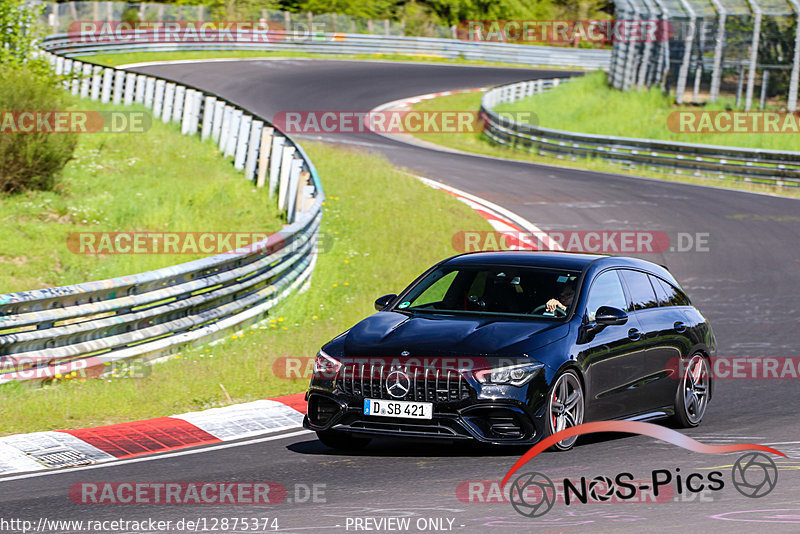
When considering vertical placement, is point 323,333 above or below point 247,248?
below

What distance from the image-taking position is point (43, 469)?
7816mm

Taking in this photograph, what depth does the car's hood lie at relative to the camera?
7.89 meters

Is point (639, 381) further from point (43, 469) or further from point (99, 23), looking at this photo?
point (99, 23)

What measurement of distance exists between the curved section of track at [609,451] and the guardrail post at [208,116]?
5136 mm

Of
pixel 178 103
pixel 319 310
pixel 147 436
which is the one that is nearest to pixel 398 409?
pixel 147 436

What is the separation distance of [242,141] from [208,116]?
292 centimetres

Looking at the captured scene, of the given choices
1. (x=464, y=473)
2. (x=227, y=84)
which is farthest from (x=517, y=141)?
(x=464, y=473)

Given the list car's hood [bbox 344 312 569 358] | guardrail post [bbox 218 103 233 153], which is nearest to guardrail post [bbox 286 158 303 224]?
guardrail post [bbox 218 103 233 153]

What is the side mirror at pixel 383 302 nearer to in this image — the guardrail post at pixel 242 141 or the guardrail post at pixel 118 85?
the guardrail post at pixel 242 141

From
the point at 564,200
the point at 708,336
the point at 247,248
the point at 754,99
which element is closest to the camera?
the point at 708,336

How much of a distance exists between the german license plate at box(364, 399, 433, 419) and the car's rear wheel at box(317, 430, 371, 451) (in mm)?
464

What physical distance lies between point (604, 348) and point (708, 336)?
1.98 m

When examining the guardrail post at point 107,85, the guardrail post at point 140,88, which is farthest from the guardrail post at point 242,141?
the guardrail post at point 107,85

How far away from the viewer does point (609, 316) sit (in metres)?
8.44
